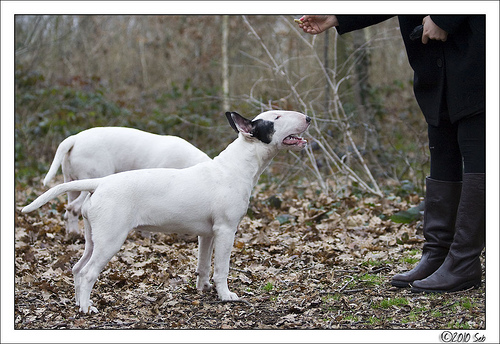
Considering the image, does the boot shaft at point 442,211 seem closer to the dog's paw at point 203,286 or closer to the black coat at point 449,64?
the black coat at point 449,64

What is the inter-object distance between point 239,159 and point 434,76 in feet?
5.12

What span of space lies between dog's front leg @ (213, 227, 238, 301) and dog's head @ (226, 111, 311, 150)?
2.47ft

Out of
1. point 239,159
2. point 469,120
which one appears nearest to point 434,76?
point 469,120

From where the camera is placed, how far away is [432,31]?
3.85 metres

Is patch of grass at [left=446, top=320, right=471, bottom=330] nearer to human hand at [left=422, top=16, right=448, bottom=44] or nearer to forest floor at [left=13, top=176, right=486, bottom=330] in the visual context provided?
forest floor at [left=13, top=176, right=486, bottom=330]

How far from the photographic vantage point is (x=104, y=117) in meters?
14.9

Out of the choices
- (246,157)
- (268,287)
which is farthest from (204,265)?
(246,157)

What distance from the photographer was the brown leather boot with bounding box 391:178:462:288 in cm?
428

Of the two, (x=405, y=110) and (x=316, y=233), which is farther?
(x=405, y=110)

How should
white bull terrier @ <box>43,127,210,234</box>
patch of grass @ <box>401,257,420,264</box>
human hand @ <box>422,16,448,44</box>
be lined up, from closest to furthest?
human hand @ <box>422,16,448,44</box>
patch of grass @ <box>401,257,420,264</box>
white bull terrier @ <box>43,127,210,234</box>

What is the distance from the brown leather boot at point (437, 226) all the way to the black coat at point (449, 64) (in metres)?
0.52

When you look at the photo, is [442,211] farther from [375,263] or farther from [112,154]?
[112,154]

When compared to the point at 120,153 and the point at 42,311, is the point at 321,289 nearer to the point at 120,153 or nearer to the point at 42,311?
the point at 42,311

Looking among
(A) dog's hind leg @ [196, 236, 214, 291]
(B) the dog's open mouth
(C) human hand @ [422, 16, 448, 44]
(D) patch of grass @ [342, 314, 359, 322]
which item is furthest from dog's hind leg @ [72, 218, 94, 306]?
(C) human hand @ [422, 16, 448, 44]
